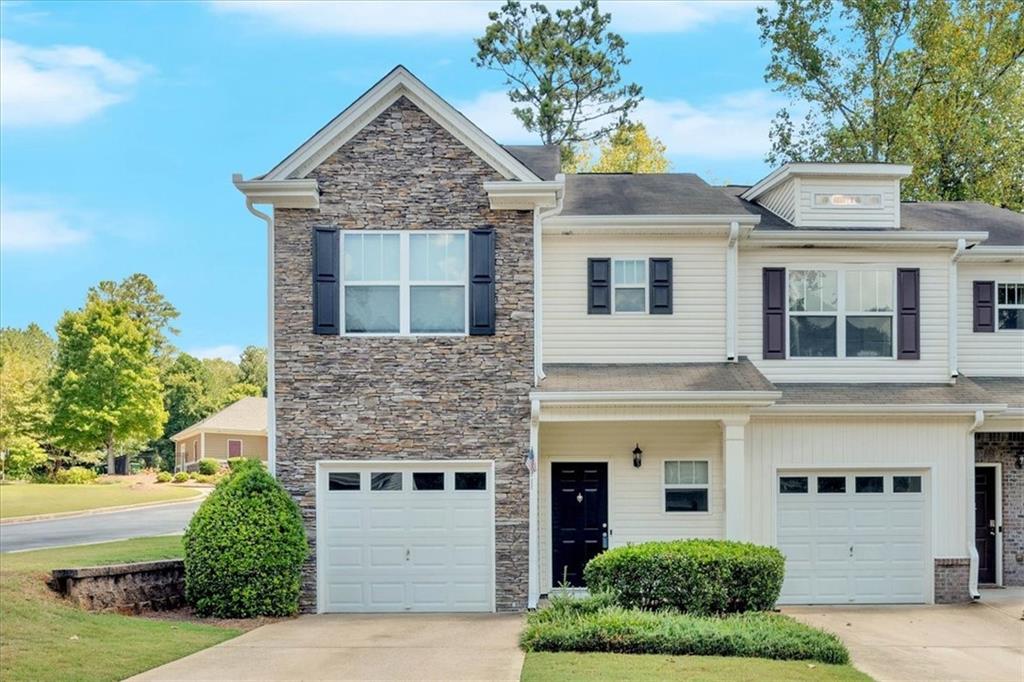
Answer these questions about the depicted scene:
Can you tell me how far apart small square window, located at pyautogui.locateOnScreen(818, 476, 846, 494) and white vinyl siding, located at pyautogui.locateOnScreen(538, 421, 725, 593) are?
1.71 m

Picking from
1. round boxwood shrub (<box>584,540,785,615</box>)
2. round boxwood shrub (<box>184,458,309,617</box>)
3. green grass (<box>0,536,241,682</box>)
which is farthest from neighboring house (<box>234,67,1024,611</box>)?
green grass (<box>0,536,241,682</box>)

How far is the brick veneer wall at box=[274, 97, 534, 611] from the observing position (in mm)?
16688

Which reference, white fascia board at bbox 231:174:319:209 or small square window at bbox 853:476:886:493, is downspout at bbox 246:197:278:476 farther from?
small square window at bbox 853:476:886:493

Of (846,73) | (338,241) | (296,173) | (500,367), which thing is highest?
(846,73)

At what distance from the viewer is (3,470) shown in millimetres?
54906

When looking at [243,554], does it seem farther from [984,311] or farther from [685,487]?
[984,311]

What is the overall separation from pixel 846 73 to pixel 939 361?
1699 cm

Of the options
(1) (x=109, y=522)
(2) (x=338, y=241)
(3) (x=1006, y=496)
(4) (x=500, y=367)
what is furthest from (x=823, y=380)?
(1) (x=109, y=522)

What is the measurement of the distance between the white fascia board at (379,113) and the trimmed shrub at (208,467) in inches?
1588

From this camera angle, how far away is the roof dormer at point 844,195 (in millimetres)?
19328

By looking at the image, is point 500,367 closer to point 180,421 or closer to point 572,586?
point 572,586

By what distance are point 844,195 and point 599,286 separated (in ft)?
16.2

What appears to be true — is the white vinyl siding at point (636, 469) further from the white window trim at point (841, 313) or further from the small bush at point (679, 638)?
the small bush at point (679, 638)

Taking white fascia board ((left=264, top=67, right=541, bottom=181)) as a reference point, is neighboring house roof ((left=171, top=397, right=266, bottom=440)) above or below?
below
